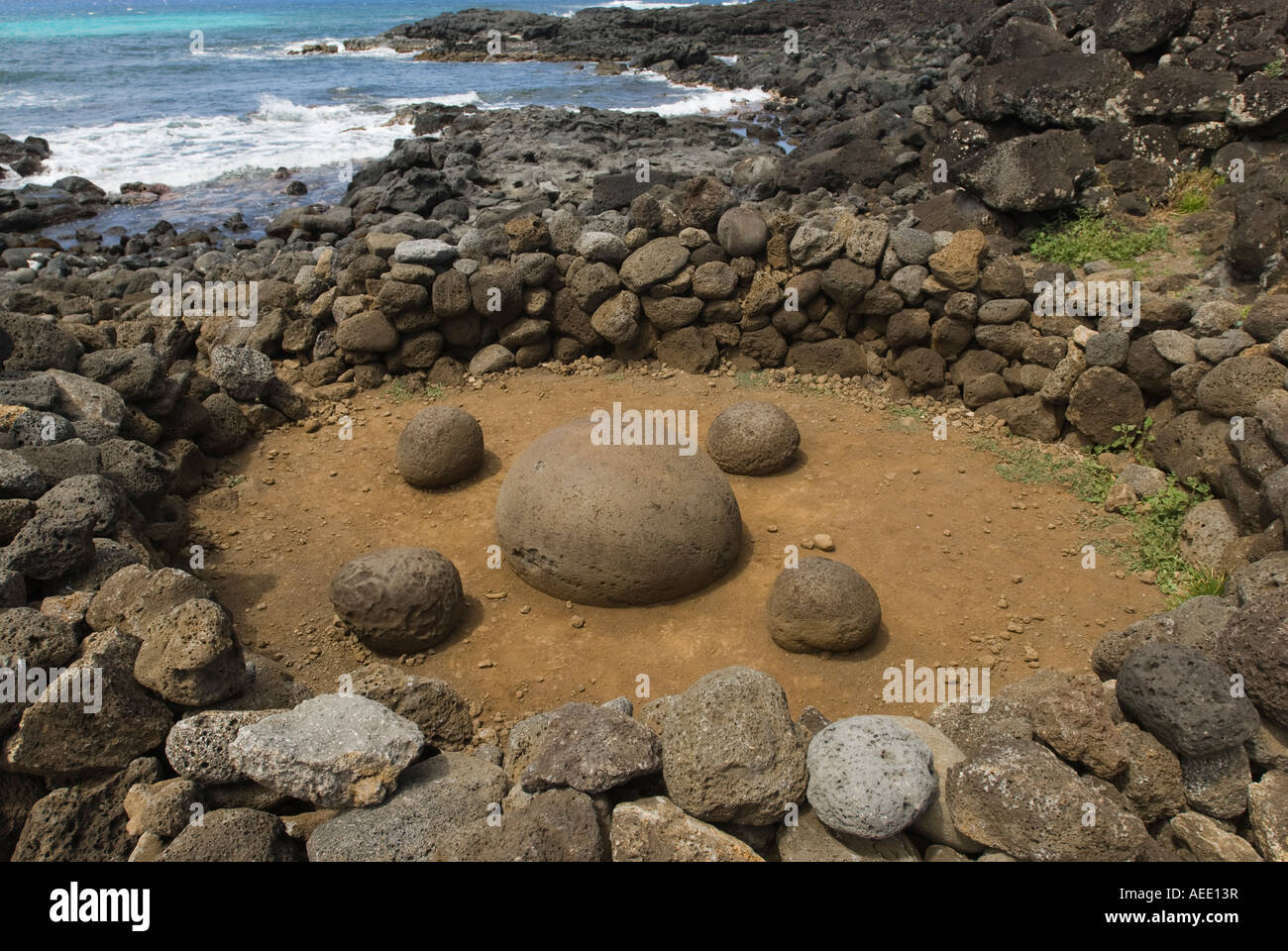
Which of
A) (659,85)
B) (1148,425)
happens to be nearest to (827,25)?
(659,85)

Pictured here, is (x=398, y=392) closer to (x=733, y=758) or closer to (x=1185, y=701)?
(x=733, y=758)

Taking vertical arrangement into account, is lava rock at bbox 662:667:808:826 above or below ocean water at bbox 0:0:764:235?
below

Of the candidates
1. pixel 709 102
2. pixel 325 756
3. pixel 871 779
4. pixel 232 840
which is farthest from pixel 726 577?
pixel 709 102

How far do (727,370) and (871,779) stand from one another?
25.9ft

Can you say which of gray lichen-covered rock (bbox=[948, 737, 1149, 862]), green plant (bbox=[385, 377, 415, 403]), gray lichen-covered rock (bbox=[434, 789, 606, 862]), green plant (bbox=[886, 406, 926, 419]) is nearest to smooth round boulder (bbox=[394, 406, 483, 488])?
green plant (bbox=[385, 377, 415, 403])

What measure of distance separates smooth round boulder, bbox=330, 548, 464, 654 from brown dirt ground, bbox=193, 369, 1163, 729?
218 mm

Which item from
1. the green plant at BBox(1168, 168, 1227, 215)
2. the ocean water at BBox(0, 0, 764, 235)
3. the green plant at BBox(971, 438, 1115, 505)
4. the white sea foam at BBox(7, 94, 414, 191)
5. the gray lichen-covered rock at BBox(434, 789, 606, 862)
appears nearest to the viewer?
the gray lichen-covered rock at BBox(434, 789, 606, 862)

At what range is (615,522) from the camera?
725 cm

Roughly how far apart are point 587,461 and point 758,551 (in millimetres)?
1958

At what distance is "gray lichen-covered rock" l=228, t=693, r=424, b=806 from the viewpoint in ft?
14.7

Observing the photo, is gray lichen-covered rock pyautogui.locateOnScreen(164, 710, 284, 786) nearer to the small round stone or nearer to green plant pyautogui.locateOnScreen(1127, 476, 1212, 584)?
the small round stone

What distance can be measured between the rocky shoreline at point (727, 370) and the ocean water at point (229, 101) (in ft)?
17.2

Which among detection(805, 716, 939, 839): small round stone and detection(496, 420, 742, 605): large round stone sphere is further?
detection(496, 420, 742, 605): large round stone sphere

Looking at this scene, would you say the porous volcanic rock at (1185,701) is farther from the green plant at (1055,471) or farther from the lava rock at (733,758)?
the green plant at (1055,471)
